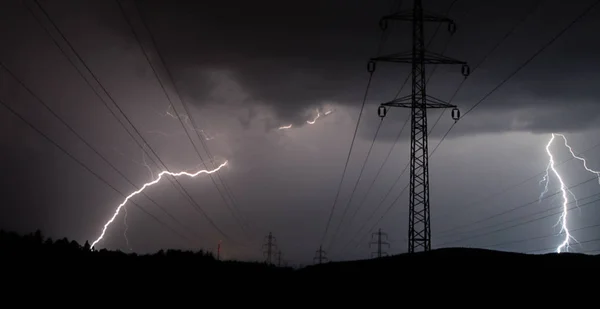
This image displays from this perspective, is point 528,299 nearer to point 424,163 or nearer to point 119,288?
point 119,288

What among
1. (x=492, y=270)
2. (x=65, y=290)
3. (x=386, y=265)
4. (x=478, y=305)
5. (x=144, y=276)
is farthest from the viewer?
(x=386, y=265)

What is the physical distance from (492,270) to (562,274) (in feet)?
7.03

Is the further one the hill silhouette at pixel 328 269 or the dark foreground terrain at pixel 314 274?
the hill silhouette at pixel 328 269

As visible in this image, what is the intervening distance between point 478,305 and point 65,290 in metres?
11.5

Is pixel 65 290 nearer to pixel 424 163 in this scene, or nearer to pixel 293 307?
pixel 293 307

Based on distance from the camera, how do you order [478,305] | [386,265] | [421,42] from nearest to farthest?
[478,305], [386,265], [421,42]

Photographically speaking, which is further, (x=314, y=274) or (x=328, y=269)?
(x=328, y=269)

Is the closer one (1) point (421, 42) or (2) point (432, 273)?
(2) point (432, 273)

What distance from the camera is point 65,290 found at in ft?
55.2

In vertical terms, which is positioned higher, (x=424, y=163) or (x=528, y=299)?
(x=424, y=163)

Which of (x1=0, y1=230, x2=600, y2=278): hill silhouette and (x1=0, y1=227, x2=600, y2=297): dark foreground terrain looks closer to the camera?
(x1=0, y1=227, x2=600, y2=297): dark foreground terrain

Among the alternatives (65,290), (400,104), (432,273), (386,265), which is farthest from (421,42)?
(65,290)

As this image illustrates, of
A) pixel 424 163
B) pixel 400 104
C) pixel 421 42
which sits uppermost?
pixel 421 42

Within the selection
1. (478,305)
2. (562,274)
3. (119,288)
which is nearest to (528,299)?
(478,305)
